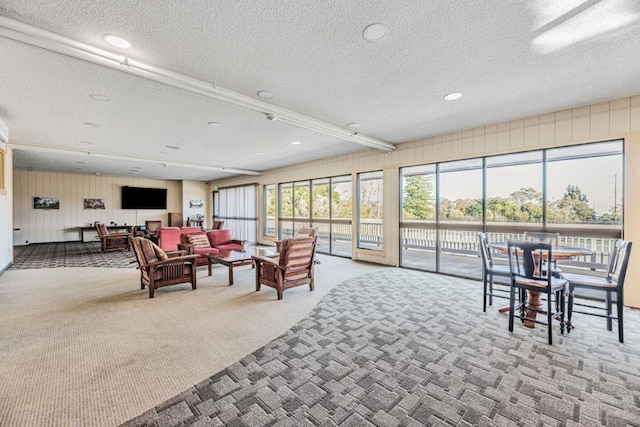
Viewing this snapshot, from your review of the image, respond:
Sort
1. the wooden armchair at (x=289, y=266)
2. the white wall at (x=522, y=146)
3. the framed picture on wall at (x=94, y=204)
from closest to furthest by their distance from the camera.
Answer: the white wall at (x=522, y=146), the wooden armchair at (x=289, y=266), the framed picture on wall at (x=94, y=204)

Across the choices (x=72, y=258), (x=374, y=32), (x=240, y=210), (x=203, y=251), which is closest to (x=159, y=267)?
(x=203, y=251)

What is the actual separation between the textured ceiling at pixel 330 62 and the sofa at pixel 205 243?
2.63 m

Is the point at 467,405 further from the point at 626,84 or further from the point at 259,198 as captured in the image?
the point at 259,198

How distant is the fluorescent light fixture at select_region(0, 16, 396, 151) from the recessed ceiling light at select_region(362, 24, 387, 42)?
1847 millimetres

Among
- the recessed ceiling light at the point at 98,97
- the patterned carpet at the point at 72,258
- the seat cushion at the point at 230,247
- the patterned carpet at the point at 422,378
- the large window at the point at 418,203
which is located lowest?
the patterned carpet at the point at 422,378

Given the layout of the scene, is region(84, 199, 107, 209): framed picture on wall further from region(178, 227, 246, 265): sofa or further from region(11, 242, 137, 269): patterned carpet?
region(178, 227, 246, 265): sofa

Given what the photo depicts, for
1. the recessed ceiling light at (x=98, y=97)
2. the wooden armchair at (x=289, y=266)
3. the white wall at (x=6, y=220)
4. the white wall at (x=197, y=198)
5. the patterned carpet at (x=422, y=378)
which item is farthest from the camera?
the white wall at (x=197, y=198)

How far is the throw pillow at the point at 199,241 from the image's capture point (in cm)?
654

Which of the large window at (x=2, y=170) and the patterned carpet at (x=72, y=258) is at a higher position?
the large window at (x=2, y=170)

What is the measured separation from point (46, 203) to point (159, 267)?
10.2 metres

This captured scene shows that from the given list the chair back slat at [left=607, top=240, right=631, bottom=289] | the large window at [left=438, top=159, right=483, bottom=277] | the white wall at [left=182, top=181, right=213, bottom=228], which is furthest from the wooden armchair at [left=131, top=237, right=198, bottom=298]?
Answer: the white wall at [left=182, top=181, right=213, bottom=228]

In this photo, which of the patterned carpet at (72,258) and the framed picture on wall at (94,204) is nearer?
the patterned carpet at (72,258)

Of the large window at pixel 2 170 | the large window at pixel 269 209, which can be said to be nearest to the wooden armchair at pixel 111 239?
the large window at pixel 2 170

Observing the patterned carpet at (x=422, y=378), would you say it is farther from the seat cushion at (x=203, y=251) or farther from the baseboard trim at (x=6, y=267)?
the baseboard trim at (x=6, y=267)
